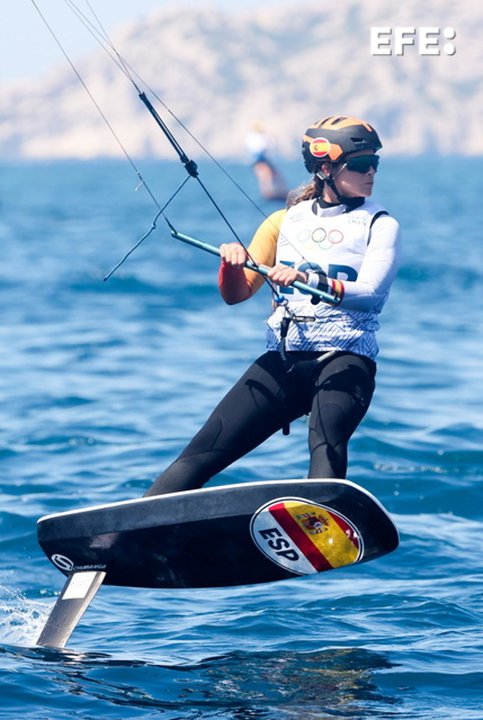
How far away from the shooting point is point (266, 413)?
7.42 metres

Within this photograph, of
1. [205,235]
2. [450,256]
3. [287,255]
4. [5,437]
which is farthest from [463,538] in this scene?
[205,235]

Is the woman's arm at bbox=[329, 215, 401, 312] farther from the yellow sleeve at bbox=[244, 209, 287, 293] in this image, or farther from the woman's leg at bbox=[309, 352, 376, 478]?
the yellow sleeve at bbox=[244, 209, 287, 293]

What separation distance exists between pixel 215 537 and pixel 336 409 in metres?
0.96

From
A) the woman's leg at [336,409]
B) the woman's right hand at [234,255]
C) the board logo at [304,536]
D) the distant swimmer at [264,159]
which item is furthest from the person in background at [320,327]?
the distant swimmer at [264,159]

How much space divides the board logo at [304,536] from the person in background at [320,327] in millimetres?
225

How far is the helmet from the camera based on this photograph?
7418 millimetres

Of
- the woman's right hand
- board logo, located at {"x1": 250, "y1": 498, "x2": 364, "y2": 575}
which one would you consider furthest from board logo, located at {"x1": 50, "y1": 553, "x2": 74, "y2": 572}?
the woman's right hand

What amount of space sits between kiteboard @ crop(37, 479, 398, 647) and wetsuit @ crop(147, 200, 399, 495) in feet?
0.64

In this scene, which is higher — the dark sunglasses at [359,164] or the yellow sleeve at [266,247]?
the dark sunglasses at [359,164]

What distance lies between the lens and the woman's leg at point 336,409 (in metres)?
7.21

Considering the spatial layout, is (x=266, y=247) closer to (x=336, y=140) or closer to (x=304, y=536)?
(x=336, y=140)

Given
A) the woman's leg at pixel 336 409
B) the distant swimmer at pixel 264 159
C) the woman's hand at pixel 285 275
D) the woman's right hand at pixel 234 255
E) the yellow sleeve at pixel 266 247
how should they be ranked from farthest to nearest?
1. the distant swimmer at pixel 264 159
2. the yellow sleeve at pixel 266 247
3. the woman's leg at pixel 336 409
4. the woman's right hand at pixel 234 255
5. the woman's hand at pixel 285 275

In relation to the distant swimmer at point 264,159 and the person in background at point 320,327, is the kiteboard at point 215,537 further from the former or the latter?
the distant swimmer at point 264,159

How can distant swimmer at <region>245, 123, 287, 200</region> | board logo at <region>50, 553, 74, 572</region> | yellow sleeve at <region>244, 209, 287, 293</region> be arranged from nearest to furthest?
yellow sleeve at <region>244, 209, 287, 293</region> → board logo at <region>50, 553, 74, 572</region> → distant swimmer at <region>245, 123, 287, 200</region>
